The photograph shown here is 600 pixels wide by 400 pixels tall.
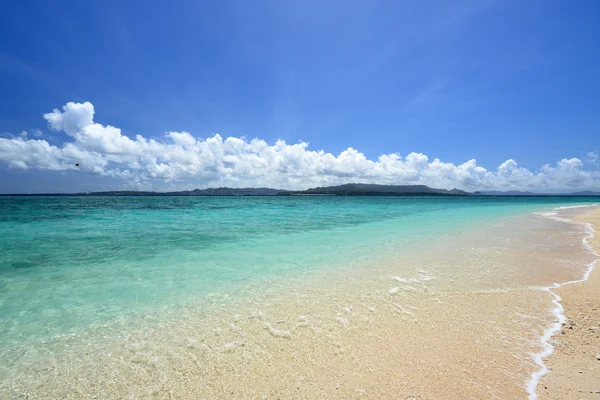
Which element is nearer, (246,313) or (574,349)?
(574,349)

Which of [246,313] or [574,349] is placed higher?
[574,349]

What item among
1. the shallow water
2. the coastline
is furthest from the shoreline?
the shallow water

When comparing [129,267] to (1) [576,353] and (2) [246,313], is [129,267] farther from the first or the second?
(1) [576,353]

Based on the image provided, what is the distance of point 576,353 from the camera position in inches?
142

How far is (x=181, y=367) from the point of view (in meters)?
3.56

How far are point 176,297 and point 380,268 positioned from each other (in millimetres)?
5702

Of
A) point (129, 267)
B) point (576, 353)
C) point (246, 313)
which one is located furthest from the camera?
point (129, 267)

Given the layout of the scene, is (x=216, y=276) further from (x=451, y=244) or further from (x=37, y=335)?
(x=451, y=244)

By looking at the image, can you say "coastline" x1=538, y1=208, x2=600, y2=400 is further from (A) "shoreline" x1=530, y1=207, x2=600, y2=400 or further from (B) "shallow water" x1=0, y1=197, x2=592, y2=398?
(B) "shallow water" x1=0, y1=197, x2=592, y2=398

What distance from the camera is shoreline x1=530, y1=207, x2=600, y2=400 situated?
295 centimetres

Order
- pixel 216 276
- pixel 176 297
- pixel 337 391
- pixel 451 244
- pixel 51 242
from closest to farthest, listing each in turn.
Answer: pixel 337 391
pixel 176 297
pixel 216 276
pixel 451 244
pixel 51 242

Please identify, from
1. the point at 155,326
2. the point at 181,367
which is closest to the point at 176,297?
the point at 155,326

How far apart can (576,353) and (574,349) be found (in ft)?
0.39

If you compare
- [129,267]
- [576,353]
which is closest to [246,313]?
[576,353]
